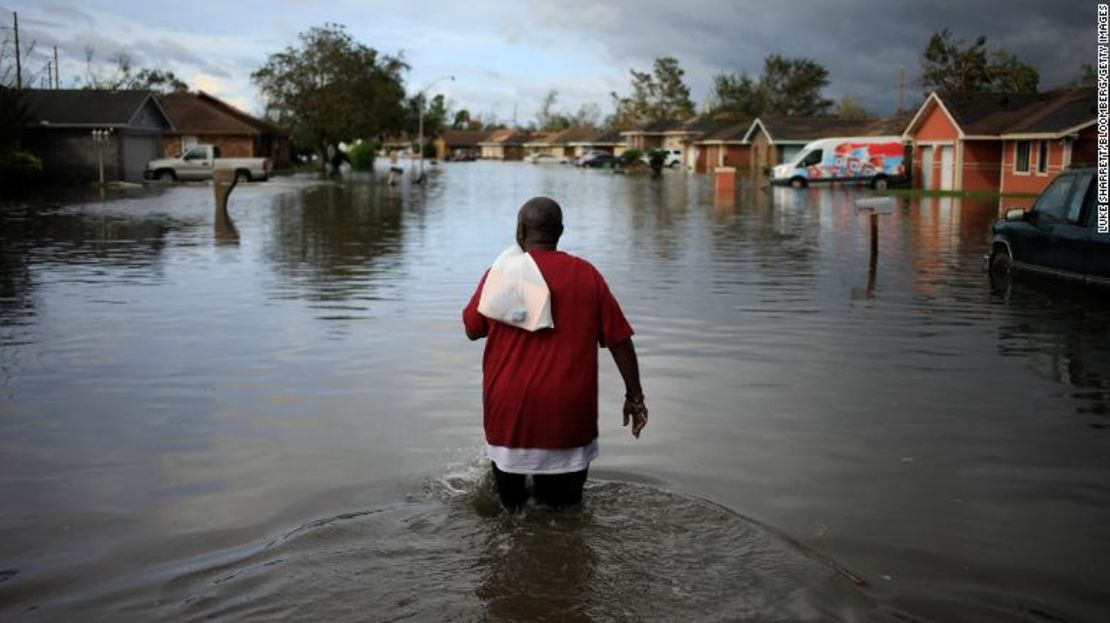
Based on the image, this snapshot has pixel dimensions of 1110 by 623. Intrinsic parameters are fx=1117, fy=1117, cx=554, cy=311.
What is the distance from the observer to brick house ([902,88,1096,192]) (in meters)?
41.2

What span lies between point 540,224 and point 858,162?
51579mm

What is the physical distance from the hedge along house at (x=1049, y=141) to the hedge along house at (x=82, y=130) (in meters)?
38.3

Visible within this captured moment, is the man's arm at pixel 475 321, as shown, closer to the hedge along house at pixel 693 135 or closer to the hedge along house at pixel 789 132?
the hedge along house at pixel 789 132

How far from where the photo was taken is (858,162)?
5378cm

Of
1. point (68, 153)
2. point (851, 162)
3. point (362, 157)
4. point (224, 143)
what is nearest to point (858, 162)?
point (851, 162)

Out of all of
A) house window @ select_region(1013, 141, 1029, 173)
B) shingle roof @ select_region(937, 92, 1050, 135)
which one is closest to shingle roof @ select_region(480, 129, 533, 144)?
shingle roof @ select_region(937, 92, 1050, 135)

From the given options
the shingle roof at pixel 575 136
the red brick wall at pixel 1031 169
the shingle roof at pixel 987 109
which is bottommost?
the red brick wall at pixel 1031 169

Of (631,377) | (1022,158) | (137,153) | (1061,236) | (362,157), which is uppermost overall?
(362,157)

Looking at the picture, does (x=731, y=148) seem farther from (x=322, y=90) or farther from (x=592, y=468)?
(x=592, y=468)

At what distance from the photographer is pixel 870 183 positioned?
5400 centimetres

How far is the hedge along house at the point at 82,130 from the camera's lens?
50156 millimetres

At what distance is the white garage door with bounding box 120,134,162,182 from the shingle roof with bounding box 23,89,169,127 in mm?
1487

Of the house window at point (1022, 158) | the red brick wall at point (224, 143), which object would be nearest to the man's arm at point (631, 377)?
the house window at point (1022, 158)

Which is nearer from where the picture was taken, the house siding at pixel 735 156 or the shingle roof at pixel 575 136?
the house siding at pixel 735 156
